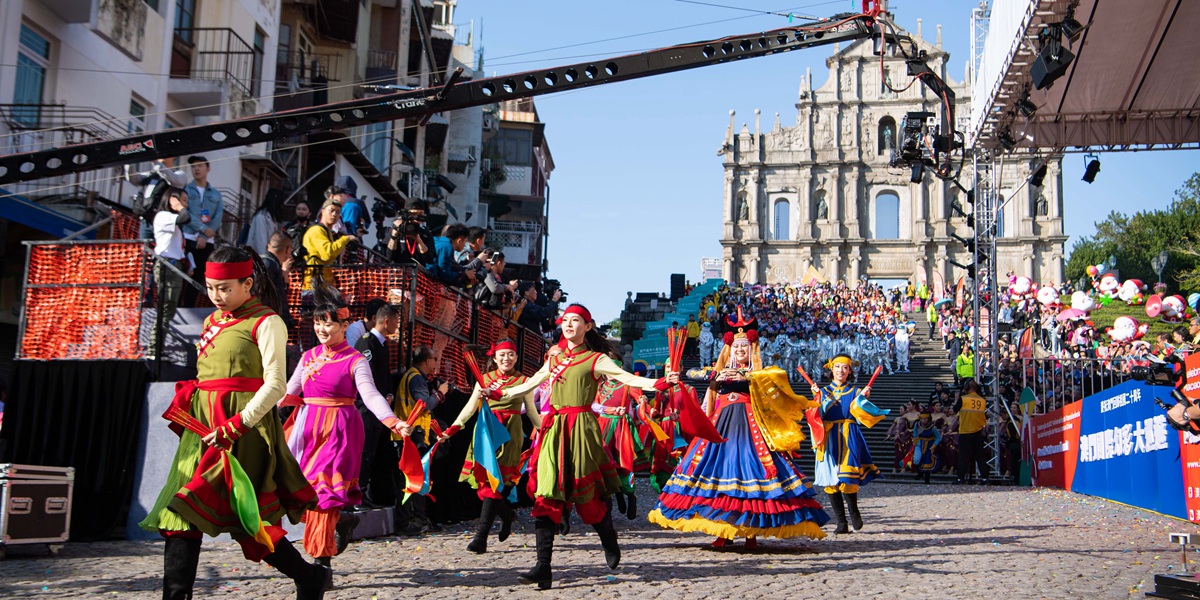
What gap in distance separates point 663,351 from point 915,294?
1978cm

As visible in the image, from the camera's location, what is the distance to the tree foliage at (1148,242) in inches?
2852

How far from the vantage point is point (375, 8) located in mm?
32031

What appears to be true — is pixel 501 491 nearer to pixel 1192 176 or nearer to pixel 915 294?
pixel 915 294

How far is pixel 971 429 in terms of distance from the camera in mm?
21656

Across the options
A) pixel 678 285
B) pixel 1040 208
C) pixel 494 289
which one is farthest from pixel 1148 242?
pixel 494 289

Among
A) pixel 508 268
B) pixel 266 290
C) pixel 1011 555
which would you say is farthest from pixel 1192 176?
pixel 266 290

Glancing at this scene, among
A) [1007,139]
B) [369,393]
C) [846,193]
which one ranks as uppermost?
[846,193]

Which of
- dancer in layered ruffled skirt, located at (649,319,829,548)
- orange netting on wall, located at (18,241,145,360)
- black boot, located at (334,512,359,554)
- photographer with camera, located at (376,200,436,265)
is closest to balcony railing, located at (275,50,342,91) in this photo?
photographer with camera, located at (376,200,436,265)

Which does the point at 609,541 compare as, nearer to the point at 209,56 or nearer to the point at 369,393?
the point at 369,393

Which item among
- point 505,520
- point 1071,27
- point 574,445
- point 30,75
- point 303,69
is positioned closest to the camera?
point 574,445

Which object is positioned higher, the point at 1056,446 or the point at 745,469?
the point at 1056,446

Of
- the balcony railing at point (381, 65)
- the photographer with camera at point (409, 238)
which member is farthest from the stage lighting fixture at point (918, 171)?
the photographer with camera at point (409, 238)

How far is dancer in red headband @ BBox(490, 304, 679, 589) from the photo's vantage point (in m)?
7.49

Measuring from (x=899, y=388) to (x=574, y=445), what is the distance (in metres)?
28.4
